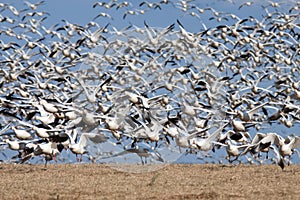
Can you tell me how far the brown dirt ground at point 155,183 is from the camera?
1306cm

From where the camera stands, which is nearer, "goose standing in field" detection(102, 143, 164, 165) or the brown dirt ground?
the brown dirt ground

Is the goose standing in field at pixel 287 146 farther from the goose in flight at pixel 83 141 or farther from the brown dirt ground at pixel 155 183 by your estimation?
the goose in flight at pixel 83 141

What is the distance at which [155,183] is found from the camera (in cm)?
1498

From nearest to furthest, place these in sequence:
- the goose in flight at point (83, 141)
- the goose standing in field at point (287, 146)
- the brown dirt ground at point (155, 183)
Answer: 1. the brown dirt ground at point (155, 183)
2. the goose standing in field at point (287, 146)
3. the goose in flight at point (83, 141)

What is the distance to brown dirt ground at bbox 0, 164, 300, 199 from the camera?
13.1 metres

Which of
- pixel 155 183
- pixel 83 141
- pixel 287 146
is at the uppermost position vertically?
pixel 83 141

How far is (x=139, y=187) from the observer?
14273mm

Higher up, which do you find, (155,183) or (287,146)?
(287,146)

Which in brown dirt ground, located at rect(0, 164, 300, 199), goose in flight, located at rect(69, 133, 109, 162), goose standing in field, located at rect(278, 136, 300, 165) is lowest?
brown dirt ground, located at rect(0, 164, 300, 199)

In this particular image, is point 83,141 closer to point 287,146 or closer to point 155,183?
point 155,183

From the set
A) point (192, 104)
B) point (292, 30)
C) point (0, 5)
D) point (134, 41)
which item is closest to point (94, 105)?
point (192, 104)

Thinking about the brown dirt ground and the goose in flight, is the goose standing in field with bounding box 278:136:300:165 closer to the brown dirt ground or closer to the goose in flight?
the brown dirt ground

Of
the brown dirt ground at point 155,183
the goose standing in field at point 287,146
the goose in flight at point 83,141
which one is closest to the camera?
the brown dirt ground at point 155,183

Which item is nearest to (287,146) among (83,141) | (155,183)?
(155,183)
